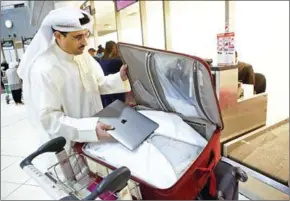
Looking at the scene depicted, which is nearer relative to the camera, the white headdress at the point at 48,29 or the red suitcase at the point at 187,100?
the red suitcase at the point at 187,100

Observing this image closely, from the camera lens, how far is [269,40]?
3207 millimetres

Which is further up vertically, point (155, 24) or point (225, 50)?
point (155, 24)

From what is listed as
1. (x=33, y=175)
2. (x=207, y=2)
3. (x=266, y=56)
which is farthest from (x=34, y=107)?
(x=207, y=2)

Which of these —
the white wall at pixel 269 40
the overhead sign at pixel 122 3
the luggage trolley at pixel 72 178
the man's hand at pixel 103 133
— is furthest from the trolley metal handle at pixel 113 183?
the overhead sign at pixel 122 3

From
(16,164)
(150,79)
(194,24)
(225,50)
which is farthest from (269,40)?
(16,164)

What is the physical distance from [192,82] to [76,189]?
1.68 ft

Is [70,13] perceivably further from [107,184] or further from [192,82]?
[107,184]

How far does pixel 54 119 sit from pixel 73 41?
13.9 inches

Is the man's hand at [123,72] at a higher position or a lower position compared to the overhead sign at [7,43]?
lower

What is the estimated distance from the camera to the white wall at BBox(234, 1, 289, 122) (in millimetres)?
3074

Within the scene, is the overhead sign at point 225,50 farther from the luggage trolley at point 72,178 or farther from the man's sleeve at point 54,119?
the luggage trolley at point 72,178

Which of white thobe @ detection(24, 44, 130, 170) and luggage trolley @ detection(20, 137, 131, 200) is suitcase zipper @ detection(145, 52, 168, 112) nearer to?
→ white thobe @ detection(24, 44, 130, 170)

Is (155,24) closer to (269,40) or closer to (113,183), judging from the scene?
(269,40)

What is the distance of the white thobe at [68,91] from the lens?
95 cm
